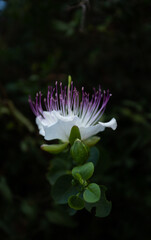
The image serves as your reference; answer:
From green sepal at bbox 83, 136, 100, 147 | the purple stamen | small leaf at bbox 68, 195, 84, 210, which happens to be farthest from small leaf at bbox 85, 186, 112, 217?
the purple stamen

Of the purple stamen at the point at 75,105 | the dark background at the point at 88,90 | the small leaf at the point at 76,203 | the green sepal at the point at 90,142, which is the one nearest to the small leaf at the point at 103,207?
the small leaf at the point at 76,203

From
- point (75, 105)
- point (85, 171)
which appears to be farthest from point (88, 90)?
point (85, 171)

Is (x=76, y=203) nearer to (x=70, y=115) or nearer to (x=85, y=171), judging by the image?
(x=85, y=171)

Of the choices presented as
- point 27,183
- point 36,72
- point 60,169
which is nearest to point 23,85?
point 36,72

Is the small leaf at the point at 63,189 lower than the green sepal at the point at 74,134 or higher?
lower

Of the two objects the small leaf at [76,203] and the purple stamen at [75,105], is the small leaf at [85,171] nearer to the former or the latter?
the small leaf at [76,203]

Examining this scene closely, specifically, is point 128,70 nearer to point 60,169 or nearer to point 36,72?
point 36,72
